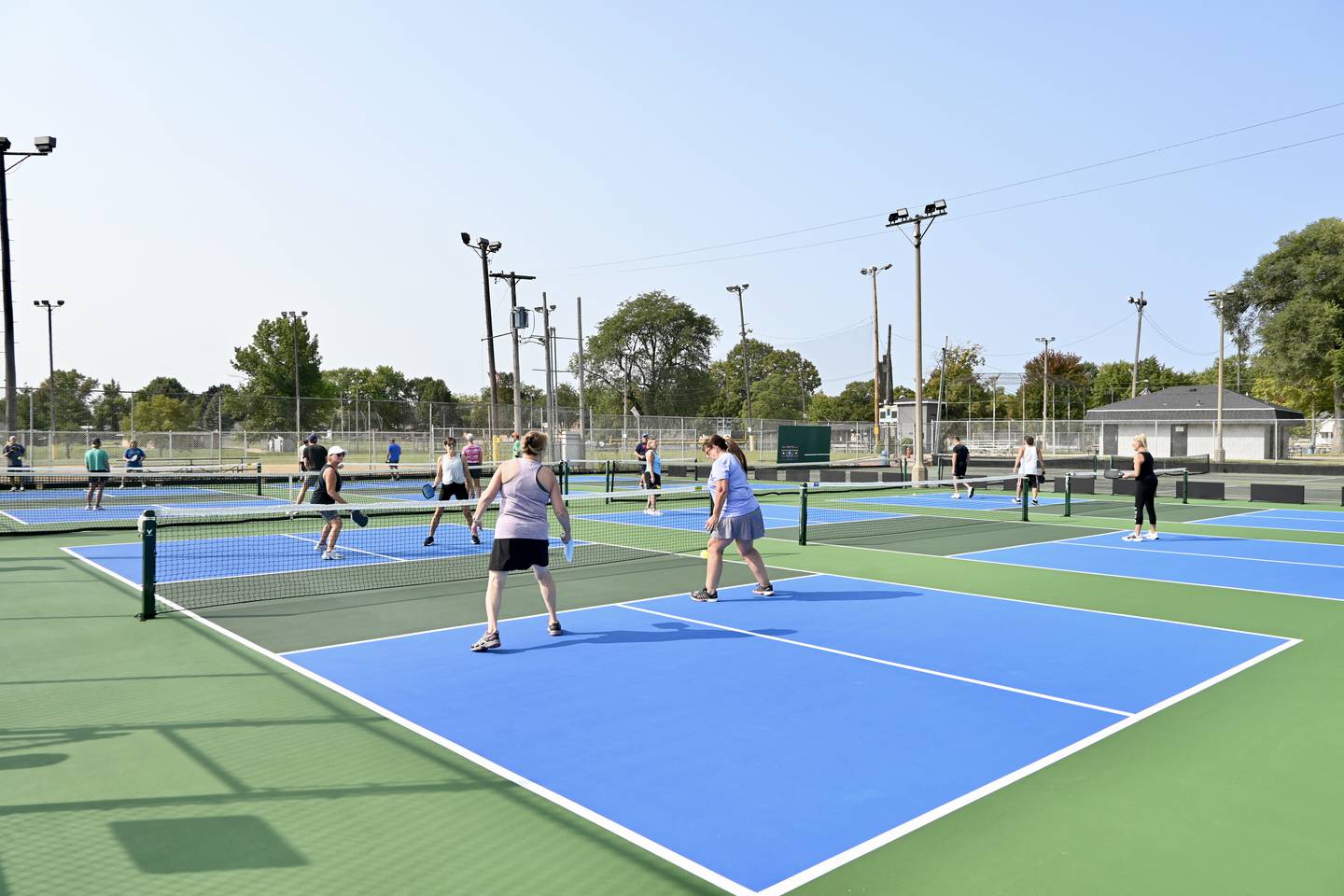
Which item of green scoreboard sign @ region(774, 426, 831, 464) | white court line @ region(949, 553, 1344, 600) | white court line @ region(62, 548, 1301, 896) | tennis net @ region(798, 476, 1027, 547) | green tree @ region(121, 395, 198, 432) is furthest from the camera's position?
green scoreboard sign @ region(774, 426, 831, 464)

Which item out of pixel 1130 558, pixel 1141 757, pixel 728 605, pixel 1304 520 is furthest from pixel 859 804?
pixel 1304 520

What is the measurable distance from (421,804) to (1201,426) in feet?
208

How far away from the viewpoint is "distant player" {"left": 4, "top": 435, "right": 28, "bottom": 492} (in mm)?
26625

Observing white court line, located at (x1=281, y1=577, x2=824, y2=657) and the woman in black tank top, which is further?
the woman in black tank top

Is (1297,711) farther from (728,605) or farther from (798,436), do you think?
(798,436)

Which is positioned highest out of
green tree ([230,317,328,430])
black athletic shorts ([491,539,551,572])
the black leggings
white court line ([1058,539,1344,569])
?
green tree ([230,317,328,430])

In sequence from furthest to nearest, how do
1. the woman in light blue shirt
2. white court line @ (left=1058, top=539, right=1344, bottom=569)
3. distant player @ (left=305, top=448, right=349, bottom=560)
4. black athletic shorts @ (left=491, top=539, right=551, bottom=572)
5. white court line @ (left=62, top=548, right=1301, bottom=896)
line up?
white court line @ (left=1058, top=539, right=1344, bottom=569), distant player @ (left=305, top=448, right=349, bottom=560), the woman in light blue shirt, black athletic shorts @ (left=491, top=539, right=551, bottom=572), white court line @ (left=62, top=548, right=1301, bottom=896)

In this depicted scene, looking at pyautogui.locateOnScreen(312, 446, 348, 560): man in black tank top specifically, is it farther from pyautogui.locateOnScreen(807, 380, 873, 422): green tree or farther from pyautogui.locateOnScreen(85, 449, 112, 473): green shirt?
pyautogui.locateOnScreen(807, 380, 873, 422): green tree

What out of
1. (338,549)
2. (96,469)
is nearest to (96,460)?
(96,469)

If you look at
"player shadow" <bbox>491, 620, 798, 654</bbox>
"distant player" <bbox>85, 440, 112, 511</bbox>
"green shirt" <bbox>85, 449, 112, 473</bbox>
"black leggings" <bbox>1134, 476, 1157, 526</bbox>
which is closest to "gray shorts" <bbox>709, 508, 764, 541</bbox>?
"player shadow" <bbox>491, 620, 798, 654</bbox>

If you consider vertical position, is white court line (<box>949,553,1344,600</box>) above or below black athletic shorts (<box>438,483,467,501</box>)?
below

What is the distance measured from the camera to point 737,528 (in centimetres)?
975

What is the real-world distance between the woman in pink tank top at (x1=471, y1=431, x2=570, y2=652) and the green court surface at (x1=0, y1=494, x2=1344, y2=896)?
4.86 feet

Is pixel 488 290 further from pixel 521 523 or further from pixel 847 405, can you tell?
pixel 847 405
